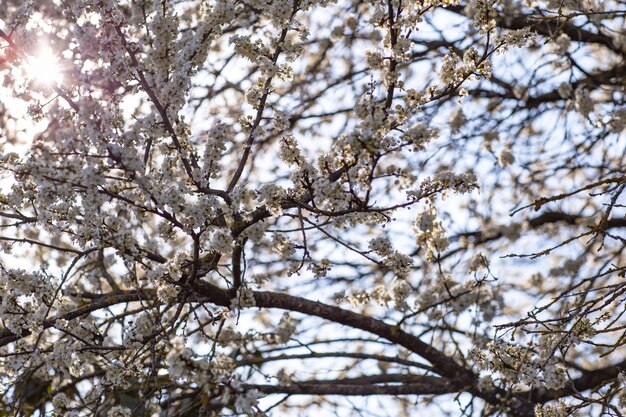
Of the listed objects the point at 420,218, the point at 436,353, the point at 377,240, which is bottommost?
the point at 377,240

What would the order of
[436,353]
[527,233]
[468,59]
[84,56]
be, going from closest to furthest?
[468,59] < [84,56] < [436,353] < [527,233]

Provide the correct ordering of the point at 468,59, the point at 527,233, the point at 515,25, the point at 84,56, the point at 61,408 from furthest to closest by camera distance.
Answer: the point at 527,233 → the point at 515,25 → the point at 61,408 → the point at 84,56 → the point at 468,59

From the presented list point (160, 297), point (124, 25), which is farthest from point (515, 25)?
point (160, 297)

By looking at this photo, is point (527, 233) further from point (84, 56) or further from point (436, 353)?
point (84, 56)

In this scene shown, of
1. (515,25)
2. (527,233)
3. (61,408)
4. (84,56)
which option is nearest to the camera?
(84,56)

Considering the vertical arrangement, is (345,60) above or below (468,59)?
above

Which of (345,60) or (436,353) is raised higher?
(345,60)

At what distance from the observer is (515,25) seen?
232 inches

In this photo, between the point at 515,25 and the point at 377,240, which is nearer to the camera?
the point at 377,240

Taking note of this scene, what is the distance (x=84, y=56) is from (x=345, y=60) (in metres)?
3.51

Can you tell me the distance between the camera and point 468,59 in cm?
320

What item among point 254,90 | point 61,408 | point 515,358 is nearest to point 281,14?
point 254,90

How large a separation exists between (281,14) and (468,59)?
33.0 inches

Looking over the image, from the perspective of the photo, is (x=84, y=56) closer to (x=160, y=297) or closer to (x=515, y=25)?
(x=160, y=297)
